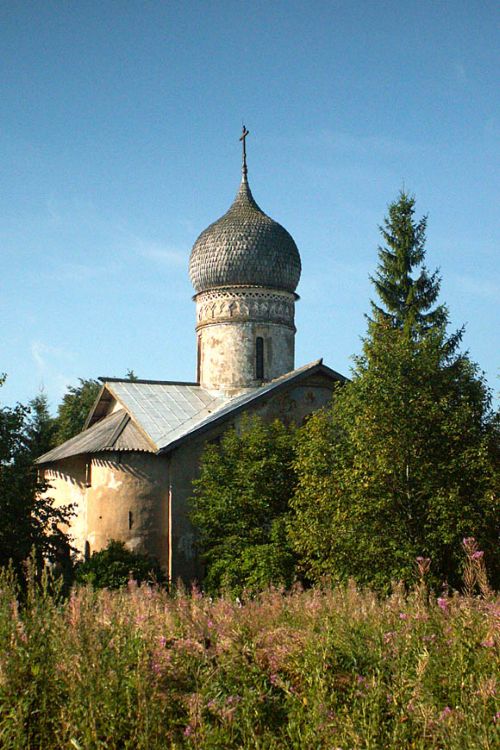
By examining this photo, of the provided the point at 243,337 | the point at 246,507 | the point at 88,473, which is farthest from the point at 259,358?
the point at 246,507

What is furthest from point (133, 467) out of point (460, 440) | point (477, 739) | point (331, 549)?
point (477, 739)

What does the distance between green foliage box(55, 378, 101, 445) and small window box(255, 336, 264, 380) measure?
47.6 ft

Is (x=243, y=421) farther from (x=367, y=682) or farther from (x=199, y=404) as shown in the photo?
(x=367, y=682)

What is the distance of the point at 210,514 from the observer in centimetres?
1944

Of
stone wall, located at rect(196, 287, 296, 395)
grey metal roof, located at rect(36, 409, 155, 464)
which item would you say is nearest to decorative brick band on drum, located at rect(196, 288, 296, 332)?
stone wall, located at rect(196, 287, 296, 395)

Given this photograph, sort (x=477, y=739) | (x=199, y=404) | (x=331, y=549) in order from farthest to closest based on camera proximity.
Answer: (x=199, y=404)
(x=331, y=549)
(x=477, y=739)

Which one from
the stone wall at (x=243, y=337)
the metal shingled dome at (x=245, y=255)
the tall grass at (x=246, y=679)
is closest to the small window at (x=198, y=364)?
the stone wall at (x=243, y=337)

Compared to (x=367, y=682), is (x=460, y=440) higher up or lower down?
higher up

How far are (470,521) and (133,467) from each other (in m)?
9.59

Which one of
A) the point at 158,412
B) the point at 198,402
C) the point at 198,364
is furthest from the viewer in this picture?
the point at 198,364

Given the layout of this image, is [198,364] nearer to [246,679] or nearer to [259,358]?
[259,358]

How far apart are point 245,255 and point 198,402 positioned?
512cm

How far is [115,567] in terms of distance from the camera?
18.8 meters

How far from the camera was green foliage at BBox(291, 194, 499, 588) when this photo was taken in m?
14.4
